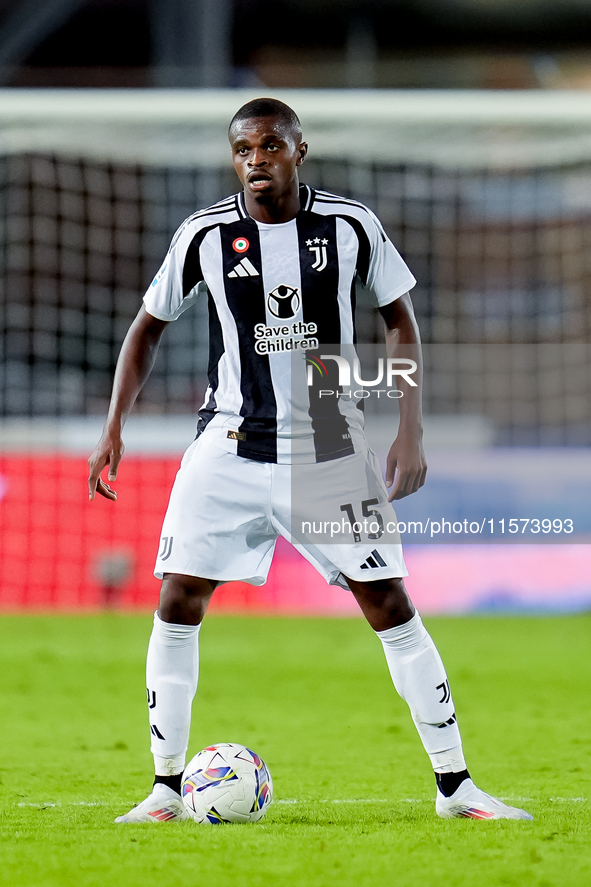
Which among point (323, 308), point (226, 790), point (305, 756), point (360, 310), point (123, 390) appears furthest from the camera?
point (360, 310)

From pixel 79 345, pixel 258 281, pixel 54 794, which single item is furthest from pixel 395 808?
pixel 79 345

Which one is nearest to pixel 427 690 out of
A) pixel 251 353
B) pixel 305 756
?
pixel 251 353

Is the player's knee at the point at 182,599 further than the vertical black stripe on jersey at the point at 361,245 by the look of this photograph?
No

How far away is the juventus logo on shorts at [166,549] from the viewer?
312cm

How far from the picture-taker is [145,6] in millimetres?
19703

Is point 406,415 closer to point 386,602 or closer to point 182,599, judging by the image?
point 386,602

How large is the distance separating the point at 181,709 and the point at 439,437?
728 cm

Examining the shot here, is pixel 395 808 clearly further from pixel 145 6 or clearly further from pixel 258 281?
pixel 145 6

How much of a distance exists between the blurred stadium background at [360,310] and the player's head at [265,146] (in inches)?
155

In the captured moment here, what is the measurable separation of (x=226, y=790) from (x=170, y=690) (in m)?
0.32

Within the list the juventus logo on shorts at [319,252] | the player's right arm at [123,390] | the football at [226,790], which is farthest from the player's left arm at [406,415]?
the football at [226,790]

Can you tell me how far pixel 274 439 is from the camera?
3.20 meters

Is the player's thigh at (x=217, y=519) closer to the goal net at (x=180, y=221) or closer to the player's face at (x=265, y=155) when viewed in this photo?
the player's face at (x=265, y=155)

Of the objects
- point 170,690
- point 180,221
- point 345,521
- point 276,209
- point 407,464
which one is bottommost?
point 170,690
